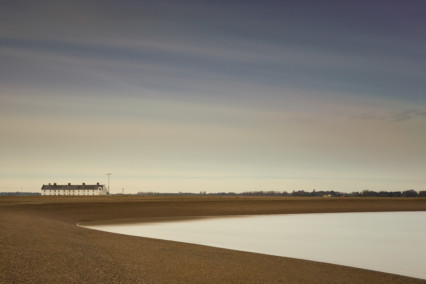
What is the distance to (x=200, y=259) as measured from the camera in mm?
15781

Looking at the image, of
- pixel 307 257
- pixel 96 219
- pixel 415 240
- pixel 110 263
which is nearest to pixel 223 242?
pixel 307 257

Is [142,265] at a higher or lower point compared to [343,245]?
higher

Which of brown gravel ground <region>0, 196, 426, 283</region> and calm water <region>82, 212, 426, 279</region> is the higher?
brown gravel ground <region>0, 196, 426, 283</region>

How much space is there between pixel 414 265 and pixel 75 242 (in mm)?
15272

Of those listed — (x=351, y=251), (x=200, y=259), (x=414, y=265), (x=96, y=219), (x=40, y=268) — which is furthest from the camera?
(x=96, y=219)

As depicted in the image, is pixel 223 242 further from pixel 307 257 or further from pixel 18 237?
pixel 18 237

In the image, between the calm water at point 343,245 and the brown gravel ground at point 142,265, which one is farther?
the calm water at point 343,245

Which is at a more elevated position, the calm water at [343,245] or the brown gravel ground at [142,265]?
the brown gravel ground at [142,265]

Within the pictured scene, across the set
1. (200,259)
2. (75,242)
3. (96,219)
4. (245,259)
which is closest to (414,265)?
(245,259)

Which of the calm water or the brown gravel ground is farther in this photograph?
the calm water

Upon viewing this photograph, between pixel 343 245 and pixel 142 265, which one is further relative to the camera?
pixel 343 245

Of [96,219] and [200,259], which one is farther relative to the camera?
[96,219]

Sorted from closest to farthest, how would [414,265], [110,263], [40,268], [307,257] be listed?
[40,268] < [110,263] < [414,265] < [307,257]

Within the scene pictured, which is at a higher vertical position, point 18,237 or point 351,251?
point 18,237
